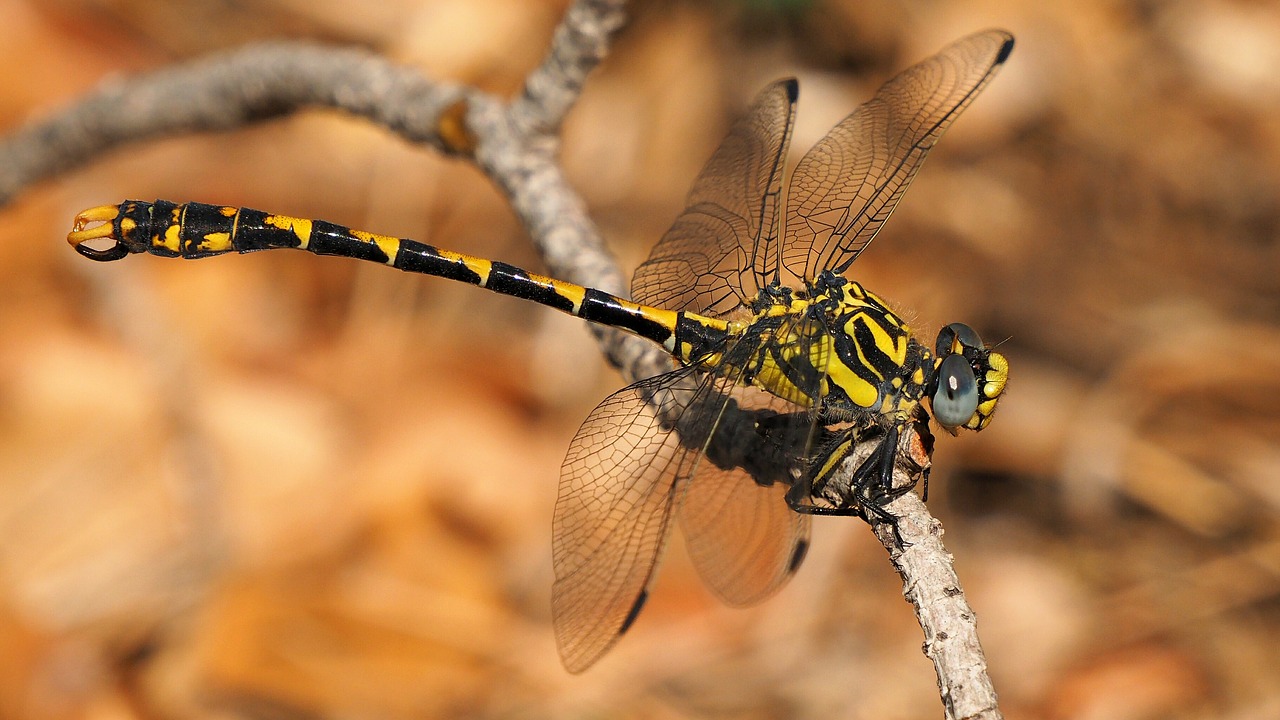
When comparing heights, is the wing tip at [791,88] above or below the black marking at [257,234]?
above

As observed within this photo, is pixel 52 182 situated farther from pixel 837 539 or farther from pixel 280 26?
pixel 837 539

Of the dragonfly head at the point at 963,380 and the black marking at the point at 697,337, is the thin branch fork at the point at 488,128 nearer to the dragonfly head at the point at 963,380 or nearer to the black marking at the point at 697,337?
the black marking at the point at 697,337

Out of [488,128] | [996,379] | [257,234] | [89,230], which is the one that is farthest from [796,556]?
[89,230]

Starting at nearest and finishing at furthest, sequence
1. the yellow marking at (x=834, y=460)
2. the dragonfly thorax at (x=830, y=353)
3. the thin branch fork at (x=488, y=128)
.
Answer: the thin branch fork at (x=488, y=128)
the yellow marking at (x=834, y=460)
the dragonfly thorax at (x=830, y=353)

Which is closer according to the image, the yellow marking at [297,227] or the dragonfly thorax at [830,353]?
the dragonfly thorax at [830,353]

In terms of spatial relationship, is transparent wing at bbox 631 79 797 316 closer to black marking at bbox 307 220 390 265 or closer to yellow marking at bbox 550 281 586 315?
yellow marking at bbox 550 281 586 315

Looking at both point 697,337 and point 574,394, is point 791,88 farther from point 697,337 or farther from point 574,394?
point 574,394

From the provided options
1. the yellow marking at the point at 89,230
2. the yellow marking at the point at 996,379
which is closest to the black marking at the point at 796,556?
the yellow marking at the point at 996,379

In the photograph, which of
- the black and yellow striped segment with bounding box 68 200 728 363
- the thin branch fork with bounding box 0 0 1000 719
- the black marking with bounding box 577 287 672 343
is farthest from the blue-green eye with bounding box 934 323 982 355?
the black marking with bounding box 577 287 672 343

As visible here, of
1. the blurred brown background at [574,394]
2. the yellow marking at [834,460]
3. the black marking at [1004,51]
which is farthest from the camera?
the blurred brown background at [574,394]

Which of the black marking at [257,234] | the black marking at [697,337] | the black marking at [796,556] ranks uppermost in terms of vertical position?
the black marking at [257,234]
